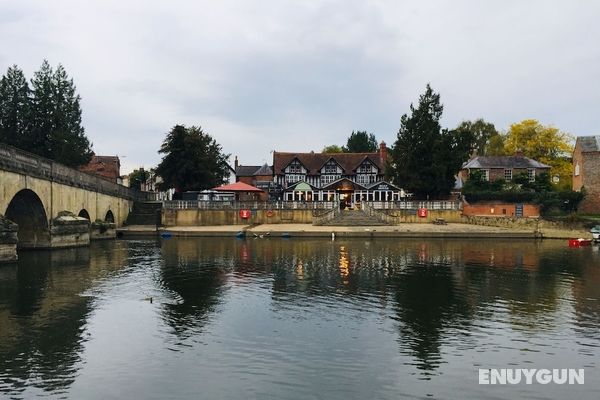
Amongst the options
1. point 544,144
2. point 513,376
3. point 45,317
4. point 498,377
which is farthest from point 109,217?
point 544,144

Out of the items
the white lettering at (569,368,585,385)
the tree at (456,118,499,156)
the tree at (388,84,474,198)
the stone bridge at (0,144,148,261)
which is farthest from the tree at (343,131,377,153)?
the white lettering at (569,368,585,385)

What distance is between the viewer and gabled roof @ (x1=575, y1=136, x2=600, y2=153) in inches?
2737

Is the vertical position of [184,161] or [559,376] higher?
[184,161]

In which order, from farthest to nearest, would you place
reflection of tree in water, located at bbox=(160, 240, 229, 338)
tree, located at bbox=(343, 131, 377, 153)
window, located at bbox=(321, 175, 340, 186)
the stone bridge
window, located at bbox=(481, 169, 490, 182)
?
tree, located at bbox=(343, 131, 377, 153) < window, located at bbox=(321, 175, 340, 186) < window, located at bbox=(481, 169, 490, 182) < the stone bridge < reflection of tree in water, located at bbox=(160, 240, 229, 338)

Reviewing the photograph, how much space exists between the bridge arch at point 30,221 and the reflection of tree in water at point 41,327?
1031 centimetres

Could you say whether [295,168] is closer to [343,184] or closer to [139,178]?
[343,184]

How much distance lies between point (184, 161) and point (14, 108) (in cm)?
2760

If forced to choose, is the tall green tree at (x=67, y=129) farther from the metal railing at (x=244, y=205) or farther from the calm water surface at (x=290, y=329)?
the calm water surface at (x=290, y=329)

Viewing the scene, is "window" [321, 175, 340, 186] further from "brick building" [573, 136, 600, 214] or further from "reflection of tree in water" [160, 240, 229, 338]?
"reflection of tree in water" [160, 240, 229, 338]

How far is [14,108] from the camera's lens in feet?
255

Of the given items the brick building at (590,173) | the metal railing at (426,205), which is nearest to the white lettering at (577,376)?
the metal railing at (426,205)

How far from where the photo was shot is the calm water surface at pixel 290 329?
13305 millimetres

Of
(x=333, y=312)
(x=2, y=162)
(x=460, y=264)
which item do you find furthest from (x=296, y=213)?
(x=333, y=312)

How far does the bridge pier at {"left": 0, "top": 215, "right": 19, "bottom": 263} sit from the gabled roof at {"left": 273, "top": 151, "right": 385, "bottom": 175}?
6867cm
